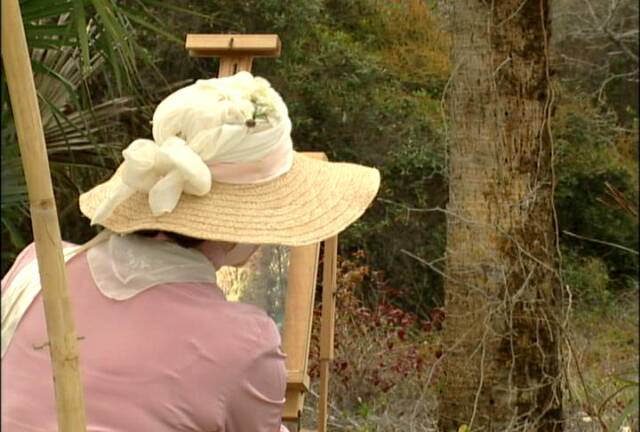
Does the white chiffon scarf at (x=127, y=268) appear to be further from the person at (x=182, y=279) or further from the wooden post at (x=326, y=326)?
the wooden post at (x=326, y=326)

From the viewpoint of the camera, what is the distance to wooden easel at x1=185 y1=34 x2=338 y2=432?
2.91 meters

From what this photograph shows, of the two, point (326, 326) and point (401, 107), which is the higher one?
point (326, 326)

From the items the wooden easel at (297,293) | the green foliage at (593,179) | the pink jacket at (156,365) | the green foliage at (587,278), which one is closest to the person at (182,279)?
the pink jacket at (156,365)

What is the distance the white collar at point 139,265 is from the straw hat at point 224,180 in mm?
39

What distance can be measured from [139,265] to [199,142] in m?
0.23

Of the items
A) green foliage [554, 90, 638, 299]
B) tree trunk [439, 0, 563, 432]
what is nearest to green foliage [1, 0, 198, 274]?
tree trunk [439, 0, 563, 432]

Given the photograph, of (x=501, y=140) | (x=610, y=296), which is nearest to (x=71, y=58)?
(x=501, y=140)

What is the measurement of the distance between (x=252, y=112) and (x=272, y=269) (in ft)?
3.12

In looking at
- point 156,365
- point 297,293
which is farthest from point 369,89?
point 156,365

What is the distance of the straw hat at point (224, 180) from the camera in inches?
83.2

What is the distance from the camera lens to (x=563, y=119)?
755cm

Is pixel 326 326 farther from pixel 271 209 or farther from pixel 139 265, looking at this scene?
pixel 139 265

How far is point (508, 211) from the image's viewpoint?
3.77 m

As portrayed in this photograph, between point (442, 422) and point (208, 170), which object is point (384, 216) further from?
point (208, 170)
